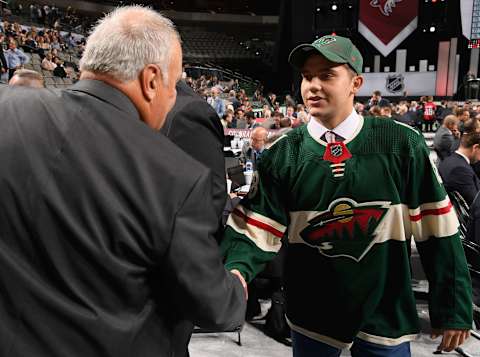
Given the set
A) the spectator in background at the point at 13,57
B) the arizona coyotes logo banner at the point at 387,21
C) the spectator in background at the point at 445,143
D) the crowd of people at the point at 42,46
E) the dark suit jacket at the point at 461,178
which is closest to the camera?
the dark suit jacket at the point at 461,178

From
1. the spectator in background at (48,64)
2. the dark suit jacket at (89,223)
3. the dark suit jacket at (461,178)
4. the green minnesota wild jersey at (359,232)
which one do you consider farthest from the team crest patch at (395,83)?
the dark suit jacket at (89,223)

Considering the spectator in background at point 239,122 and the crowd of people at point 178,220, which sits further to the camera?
the spectator in background at point 239,122

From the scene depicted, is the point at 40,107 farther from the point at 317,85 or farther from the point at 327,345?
the point at 327,345

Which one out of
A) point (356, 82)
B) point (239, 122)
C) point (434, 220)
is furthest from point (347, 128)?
point (239, 122)

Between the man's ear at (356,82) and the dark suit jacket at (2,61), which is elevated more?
the dark suit jacket at (2,61)

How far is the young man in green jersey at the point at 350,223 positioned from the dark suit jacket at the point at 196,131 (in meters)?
0.21

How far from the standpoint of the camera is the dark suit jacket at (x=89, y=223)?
2.71 ft

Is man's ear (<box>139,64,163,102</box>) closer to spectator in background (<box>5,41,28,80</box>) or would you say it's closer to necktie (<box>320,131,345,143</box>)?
necktie (<box>320,131,345,143</box>)

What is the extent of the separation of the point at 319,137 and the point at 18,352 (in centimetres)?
104

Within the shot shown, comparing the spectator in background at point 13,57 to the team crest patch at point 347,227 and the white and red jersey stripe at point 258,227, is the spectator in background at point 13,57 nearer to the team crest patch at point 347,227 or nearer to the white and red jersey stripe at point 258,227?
the white and red jersey stripe at point 258,227

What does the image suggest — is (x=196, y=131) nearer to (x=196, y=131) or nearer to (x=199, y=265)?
(x=196, y=131)

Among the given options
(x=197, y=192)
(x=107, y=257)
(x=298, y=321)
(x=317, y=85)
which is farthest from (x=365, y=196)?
(x=107, y=257)

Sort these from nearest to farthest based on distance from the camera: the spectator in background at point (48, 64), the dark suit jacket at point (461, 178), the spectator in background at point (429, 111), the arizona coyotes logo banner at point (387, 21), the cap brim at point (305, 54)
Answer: the cap brim at point (305, 54), the dark suit jacket at point (461, 178), the spectator in background at point (429, 111), the spectator in background at point (48, 64), the arizona coyotes logo banner at point (387, 21)

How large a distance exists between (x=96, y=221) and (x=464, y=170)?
3501 millimetres
